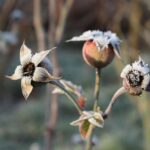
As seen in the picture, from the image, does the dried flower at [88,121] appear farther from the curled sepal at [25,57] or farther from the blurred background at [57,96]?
the blurred background at [57,96]

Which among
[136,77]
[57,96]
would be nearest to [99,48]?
[136,77]

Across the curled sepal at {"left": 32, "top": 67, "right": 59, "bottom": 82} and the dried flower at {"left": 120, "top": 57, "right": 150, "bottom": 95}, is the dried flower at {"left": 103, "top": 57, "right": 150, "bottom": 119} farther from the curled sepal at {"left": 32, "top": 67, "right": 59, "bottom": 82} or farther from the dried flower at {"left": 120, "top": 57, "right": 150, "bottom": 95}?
the curled sepal at {"left": 32, "top": 67, "right": 59, "bottom": 82}

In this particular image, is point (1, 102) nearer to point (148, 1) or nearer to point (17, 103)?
point (17, 103)

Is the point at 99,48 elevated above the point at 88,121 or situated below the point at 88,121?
above

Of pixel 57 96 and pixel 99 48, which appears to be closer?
pixel 99 48

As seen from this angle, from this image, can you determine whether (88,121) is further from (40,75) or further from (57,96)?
(57,96)

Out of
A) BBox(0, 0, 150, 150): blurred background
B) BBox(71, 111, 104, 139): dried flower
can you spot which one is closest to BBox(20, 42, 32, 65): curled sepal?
BBox(71, 111, 104, 139): dried flower

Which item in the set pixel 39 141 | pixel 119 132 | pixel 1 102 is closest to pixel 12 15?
pixel 39 141
